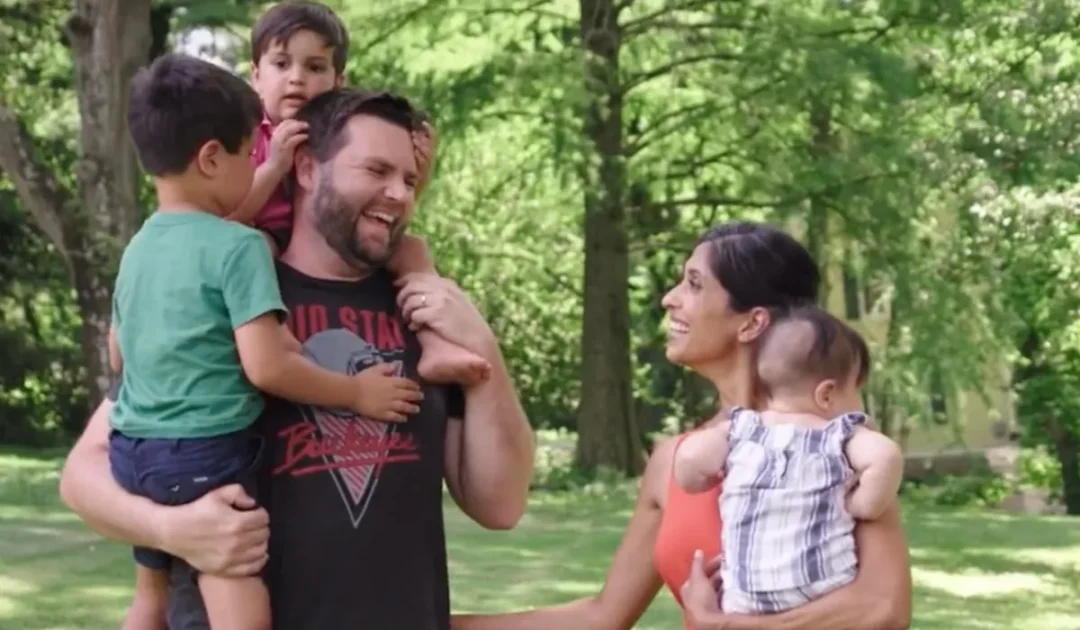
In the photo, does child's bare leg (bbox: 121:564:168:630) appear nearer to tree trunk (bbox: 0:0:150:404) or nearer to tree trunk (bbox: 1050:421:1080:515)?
tree trunk (bbox: 0:0:150:404)

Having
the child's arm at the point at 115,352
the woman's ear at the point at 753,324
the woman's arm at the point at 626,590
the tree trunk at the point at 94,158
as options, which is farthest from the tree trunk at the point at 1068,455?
the child's arm at the point at 115,352

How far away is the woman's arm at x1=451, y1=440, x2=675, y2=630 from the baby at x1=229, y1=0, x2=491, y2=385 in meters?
0.43

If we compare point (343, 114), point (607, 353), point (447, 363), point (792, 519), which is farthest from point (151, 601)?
point (607, 353)

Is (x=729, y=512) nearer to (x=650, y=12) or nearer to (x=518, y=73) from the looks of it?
(x=518, y=73)

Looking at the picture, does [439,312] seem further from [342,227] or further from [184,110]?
[184,110]

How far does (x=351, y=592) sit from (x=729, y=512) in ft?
2.04

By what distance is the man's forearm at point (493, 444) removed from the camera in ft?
8.85

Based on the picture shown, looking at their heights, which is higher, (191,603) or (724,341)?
(724,341)

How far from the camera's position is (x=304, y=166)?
8.99ft

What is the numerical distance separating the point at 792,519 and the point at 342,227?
Result: 86 centimetres

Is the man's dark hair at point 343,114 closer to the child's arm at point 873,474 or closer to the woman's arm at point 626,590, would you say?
the woman's arm at point 626,590

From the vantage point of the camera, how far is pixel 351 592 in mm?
2553

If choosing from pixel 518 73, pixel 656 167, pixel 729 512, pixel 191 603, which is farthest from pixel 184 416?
pixel 656 167

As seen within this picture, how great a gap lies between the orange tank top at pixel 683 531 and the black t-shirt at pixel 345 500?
39 centimetres
